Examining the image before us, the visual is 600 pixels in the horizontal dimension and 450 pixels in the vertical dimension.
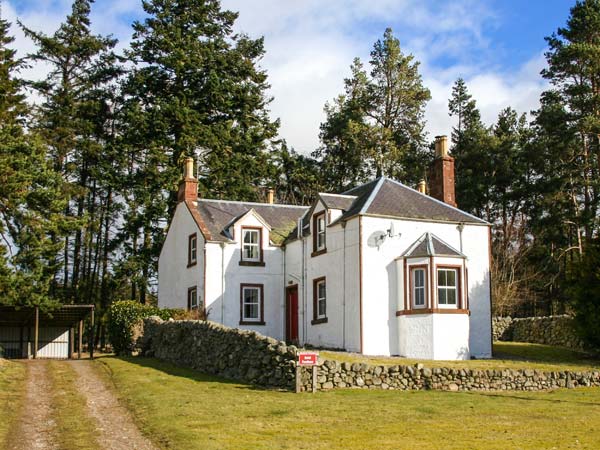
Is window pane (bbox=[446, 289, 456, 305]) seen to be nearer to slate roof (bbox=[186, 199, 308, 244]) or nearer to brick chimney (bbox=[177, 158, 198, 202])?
slate roof (bbox=[186, 199, 308, 244])

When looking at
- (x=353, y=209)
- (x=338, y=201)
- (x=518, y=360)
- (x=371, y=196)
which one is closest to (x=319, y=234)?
(x=338, y=201)

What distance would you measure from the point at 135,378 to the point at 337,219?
10949 millimetres

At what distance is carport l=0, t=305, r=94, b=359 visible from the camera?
39.9m

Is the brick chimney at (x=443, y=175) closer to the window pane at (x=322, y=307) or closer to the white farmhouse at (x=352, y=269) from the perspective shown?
the white farmhouse at (x=352, y=269)

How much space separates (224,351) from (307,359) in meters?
4.63

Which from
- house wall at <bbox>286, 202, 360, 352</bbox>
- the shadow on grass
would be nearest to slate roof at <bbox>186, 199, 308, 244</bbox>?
house wall at <bbox>286, 202, 360, 352</bbox>

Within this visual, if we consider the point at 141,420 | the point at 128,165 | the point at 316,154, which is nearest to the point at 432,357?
the point at 141,420

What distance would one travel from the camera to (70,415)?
1892 centimetres

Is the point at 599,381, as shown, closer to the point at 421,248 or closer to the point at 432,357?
the point at 432,357

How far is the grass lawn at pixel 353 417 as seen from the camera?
15375 millimetres

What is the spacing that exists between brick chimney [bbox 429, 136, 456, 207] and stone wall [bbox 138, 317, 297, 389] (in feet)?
43.5

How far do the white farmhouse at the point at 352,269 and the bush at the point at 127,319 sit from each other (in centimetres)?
207

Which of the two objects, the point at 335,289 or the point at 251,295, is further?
the point at 251,295

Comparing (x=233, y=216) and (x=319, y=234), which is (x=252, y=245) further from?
(x=319, y=234)
